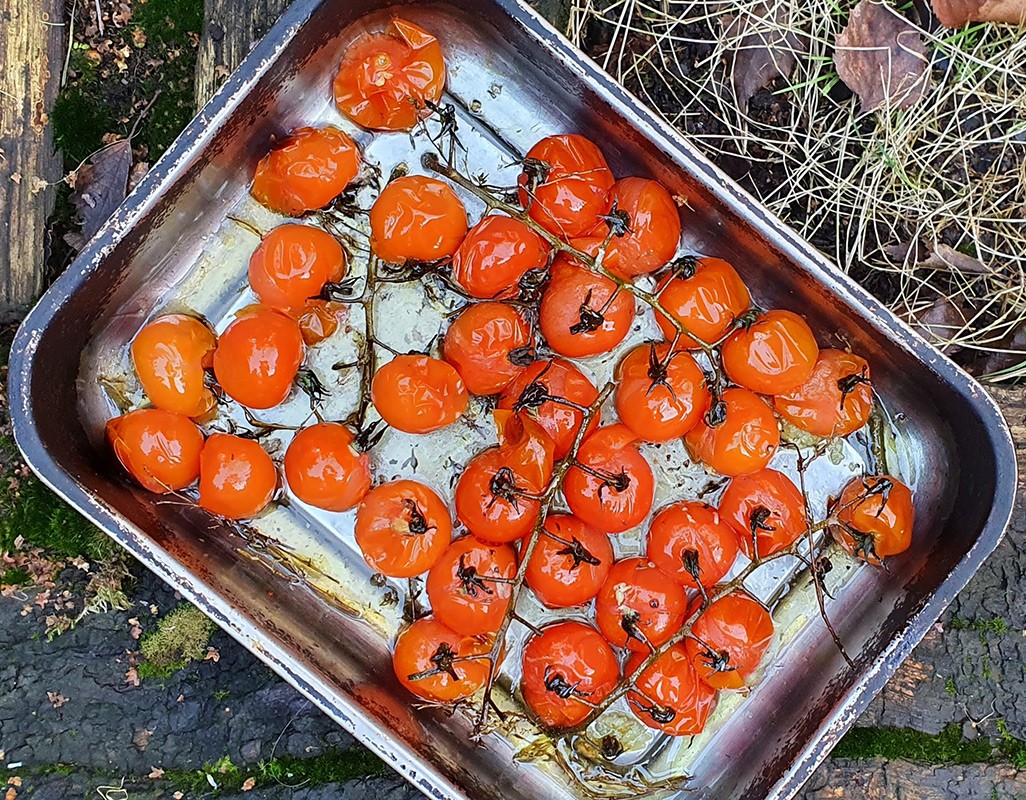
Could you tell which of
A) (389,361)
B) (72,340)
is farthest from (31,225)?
(389,361)

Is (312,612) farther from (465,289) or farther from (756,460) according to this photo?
(756,460)

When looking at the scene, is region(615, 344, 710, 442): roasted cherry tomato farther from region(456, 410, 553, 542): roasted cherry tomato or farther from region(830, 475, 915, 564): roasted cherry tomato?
region(830, 475, 915, 564): roasted cherry tomato

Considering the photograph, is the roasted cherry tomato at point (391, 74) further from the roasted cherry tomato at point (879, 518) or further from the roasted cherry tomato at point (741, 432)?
the roasted cherry tomato at point (879, 518)

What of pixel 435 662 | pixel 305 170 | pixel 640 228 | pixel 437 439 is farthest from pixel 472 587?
pixel 305 170

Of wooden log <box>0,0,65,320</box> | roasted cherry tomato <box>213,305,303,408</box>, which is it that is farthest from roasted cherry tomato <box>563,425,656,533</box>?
wooden log <box>0,0,65,320</box>

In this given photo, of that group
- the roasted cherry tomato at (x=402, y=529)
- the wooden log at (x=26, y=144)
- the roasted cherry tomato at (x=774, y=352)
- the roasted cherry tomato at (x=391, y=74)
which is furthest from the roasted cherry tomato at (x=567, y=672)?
the wooden log at (x=26, y=144)
